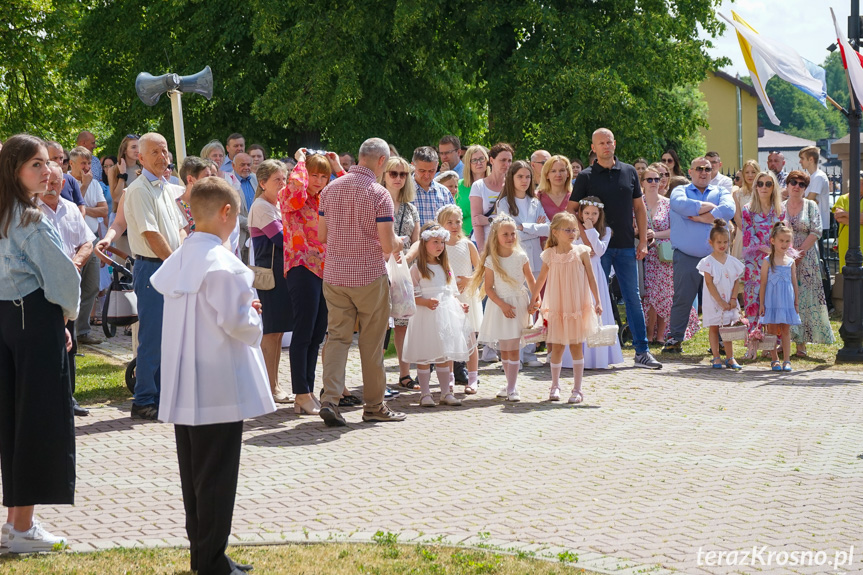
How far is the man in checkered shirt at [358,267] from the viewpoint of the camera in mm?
8375

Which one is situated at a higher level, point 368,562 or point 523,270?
point 523,270

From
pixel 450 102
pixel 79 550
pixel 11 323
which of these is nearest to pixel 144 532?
pixel 79 550

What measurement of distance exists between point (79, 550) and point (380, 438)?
9.89 ft

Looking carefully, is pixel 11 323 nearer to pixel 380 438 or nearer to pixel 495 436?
pixel 380 438

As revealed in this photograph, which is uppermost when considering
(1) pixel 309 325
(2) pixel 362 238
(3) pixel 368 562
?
(2) pixel 362 238

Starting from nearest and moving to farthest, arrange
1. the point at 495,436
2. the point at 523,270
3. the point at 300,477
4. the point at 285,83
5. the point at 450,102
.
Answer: the point at 300,477
the point at 495,436
the point at 523,270
the point at 285,83
the point at 450,102

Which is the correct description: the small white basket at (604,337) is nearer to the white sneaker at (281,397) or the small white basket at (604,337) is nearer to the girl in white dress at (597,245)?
the girl in white dress at (597,245)

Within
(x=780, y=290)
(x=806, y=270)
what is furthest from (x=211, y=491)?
(x=806, y=270)

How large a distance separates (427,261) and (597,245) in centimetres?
252

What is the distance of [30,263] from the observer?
5.54 meters

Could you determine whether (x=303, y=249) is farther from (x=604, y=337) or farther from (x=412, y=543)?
(x=412, y=543)

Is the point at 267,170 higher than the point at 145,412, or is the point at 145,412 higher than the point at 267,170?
the point at 267,170

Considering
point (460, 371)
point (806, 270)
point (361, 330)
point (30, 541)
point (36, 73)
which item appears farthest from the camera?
point (36, 73)

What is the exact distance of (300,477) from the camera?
698 centimetres
